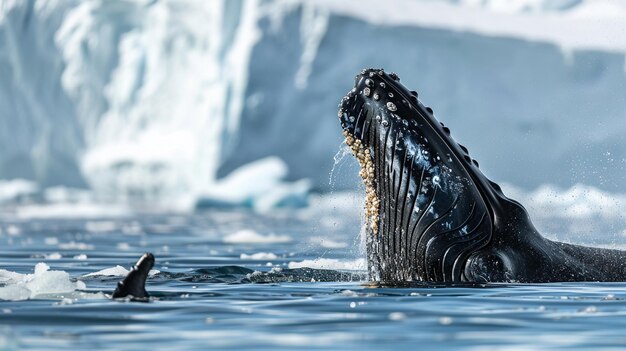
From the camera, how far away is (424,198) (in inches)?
286

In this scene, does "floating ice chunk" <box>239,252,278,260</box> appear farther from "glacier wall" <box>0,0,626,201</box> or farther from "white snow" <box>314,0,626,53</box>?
"white snow" <box>314,0,626,53</box>

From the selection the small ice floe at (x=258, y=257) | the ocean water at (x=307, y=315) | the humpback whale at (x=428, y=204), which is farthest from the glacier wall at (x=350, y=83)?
the humpback whale at (x=428, y=204)

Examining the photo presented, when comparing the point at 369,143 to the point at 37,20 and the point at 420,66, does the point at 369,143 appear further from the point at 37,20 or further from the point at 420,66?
the point at 37,20

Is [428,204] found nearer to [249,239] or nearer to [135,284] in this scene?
[135,284]

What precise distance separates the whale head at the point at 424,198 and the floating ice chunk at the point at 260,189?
3043 cm

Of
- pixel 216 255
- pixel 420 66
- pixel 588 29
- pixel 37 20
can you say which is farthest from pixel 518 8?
pixel 216 255

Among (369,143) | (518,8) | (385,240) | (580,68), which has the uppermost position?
(518,8)

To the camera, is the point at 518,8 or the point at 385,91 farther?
the point at 518,8

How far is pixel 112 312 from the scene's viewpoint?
6242mm

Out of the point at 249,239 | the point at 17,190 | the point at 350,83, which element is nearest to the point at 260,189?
the point at 350,83

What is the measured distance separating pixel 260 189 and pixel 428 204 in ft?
103

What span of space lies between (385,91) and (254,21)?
3195 centimetres

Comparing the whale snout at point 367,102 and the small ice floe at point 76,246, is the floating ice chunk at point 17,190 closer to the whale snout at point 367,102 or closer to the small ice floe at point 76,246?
the small ice floe at point 76,246

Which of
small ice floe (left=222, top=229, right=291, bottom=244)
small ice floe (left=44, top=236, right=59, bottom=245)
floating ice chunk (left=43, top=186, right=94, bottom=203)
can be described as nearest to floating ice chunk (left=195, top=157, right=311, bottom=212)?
floating ice chunk (left=43, top=186, right=94, bottom=203)
